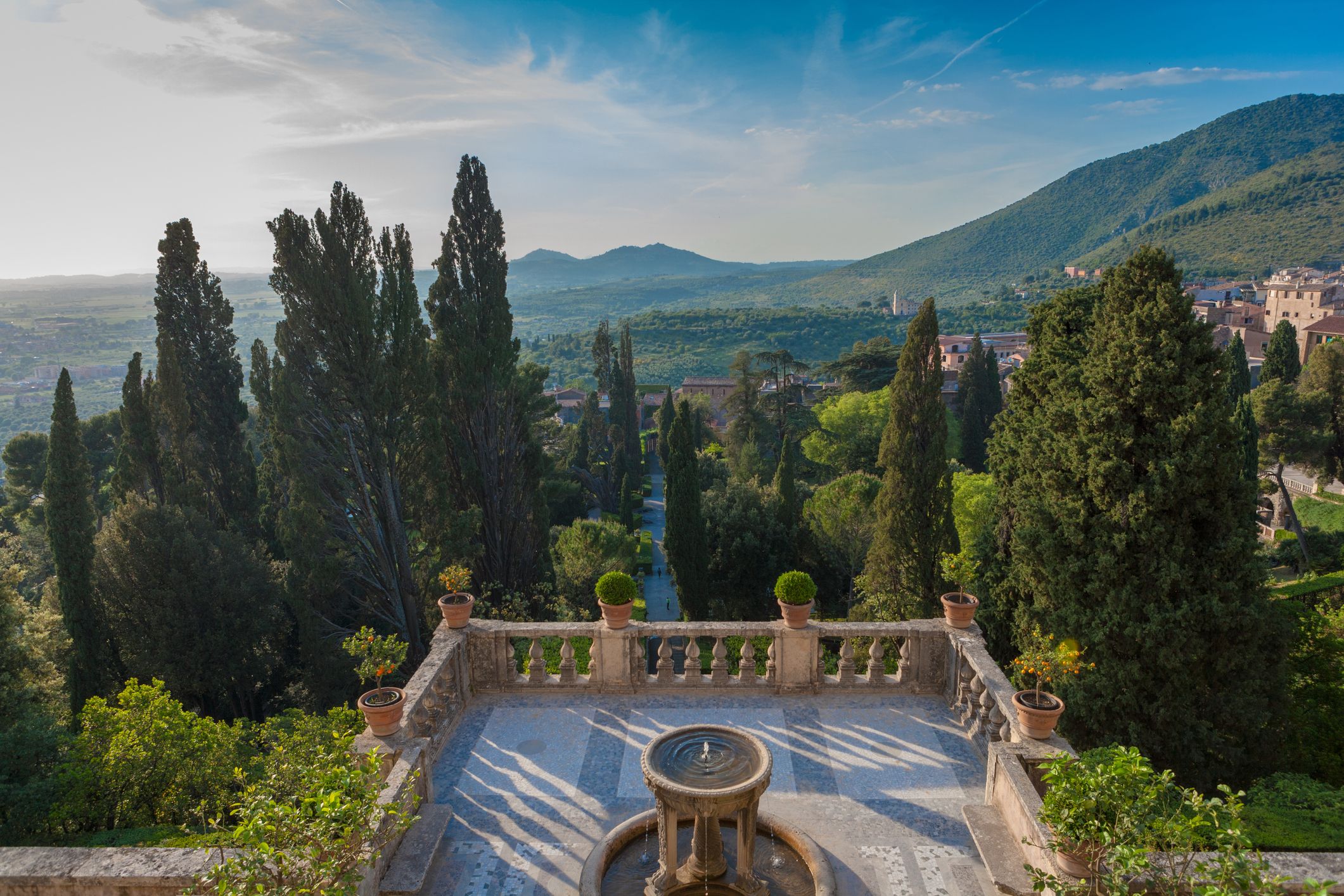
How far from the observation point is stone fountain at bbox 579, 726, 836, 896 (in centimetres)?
603

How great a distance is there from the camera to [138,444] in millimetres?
22656

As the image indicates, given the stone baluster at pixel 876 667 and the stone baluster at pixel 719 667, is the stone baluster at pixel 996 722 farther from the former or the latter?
the stone baluster at pixel 719 667

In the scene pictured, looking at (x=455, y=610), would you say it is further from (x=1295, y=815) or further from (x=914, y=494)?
(x=914, y=494)

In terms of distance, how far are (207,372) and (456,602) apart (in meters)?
19.8

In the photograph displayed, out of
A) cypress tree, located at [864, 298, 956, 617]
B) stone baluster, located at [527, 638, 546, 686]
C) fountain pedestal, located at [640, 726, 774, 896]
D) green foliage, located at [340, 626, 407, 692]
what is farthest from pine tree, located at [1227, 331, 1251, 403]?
green foliage, located at [340, 626, 407, 692]

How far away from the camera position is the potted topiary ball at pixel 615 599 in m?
9.74

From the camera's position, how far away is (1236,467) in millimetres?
13164

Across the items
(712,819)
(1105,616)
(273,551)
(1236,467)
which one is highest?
(1236,467)

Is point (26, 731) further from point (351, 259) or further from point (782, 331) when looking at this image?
point (782, 331)

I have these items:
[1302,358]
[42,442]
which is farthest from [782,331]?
[42,442]

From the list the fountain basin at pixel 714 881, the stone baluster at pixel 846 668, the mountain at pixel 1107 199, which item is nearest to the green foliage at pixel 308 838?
the fountain basin at pixel 714 881

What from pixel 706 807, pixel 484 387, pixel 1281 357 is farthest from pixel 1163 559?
pixel 1281 357

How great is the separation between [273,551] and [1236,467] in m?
26.7

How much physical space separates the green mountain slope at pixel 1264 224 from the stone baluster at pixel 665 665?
125 metres
